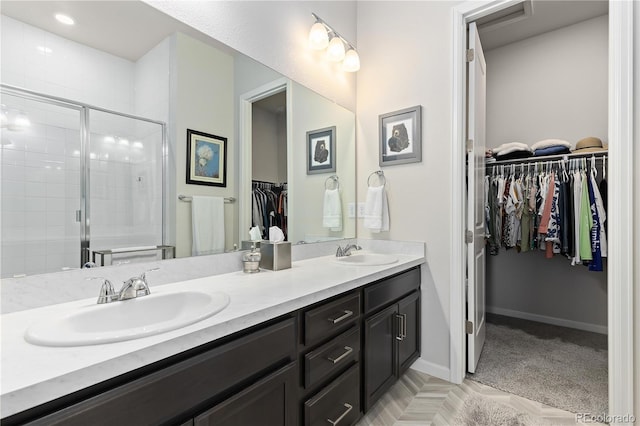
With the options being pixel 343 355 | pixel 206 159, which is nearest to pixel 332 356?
pixel 343 355

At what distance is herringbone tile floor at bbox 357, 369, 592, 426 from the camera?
5.39ft

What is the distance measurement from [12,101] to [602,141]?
12.8 ft

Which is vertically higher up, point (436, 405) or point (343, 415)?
point (343, 415)

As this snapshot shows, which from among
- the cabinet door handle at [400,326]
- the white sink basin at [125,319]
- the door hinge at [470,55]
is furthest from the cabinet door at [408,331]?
the door hinge at [470,55]

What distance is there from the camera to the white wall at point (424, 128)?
2.03 metres

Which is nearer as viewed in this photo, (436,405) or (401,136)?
(436,405)

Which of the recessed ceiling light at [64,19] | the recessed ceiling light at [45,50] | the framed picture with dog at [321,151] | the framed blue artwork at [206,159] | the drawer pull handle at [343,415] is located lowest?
the drawer pull handle at [343,415]

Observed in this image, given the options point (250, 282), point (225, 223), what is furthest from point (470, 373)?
point (225, 223)

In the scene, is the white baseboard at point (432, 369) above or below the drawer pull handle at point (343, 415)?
below

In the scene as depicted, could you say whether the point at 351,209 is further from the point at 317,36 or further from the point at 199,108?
the point at 199,108

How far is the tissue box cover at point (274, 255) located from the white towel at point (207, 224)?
0.74 ft

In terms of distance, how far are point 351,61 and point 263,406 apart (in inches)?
86.9

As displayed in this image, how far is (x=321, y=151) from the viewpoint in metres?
2.20

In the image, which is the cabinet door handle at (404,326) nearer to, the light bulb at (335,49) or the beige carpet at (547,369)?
the beige carpet at (547,369)
